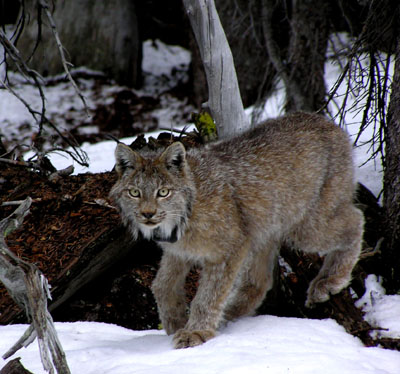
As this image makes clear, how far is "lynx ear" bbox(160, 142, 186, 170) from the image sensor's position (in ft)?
14.1

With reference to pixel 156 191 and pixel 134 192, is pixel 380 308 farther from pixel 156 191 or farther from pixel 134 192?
pixel 134 192

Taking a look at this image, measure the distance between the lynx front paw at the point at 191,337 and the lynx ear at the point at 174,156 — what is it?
1.30 metres

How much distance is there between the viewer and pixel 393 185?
213 inches

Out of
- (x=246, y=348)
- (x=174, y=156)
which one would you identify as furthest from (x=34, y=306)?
(x=174, y=156)

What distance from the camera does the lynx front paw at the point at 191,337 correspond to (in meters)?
4.15

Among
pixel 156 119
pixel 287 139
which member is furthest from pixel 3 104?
pixel 287 139

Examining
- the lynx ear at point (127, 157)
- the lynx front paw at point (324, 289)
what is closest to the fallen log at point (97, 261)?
the lynx front paw at point (324, 289)

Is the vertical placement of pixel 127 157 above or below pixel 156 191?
above

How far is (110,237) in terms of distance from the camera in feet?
17.1

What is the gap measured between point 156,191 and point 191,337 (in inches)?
45.6

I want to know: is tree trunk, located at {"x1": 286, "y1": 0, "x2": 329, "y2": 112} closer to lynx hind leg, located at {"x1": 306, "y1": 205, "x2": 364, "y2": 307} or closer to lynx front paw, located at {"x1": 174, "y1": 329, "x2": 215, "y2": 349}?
lynx hind leg, located at {"x1": 306, "y1": 205, "x2": 364, "y2": 307}

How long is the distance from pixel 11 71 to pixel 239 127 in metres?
10.5

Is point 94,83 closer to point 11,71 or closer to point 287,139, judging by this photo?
point 11,71

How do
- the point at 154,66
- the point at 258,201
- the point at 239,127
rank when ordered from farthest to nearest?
the point at 154,66 → the point at 239,127 → the point at 258,201
